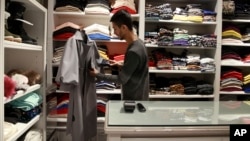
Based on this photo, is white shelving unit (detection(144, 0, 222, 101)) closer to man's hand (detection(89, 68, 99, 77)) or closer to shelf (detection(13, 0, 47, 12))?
man's hand (detection(89, 68, 99, 77))

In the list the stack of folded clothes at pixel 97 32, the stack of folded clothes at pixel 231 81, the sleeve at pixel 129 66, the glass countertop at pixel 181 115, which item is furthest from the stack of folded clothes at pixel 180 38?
the glass countertop at pixel 181 115

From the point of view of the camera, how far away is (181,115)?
1510mm

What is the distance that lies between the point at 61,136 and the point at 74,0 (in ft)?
5.18

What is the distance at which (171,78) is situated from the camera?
11.1ft

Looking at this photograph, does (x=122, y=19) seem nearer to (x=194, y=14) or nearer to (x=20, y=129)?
(x=20, y=129)

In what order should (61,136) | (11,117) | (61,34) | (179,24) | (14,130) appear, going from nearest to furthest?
(14,130)
(11,117)
(61,34)
(61,136)
(179,24)

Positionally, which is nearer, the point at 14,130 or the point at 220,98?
the point at 14,130

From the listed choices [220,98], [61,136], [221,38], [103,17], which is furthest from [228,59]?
[61,136]

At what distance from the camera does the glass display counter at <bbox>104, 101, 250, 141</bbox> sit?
129cm

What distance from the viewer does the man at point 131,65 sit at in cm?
212

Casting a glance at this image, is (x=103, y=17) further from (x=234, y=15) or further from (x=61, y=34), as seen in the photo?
(x=234, y=15)

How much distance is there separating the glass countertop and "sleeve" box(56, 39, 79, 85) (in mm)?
631

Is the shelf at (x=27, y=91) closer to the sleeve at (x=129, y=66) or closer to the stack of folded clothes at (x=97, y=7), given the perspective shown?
the sleeve at (x=129, y=66)

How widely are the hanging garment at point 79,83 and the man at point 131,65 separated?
1.06 ft
